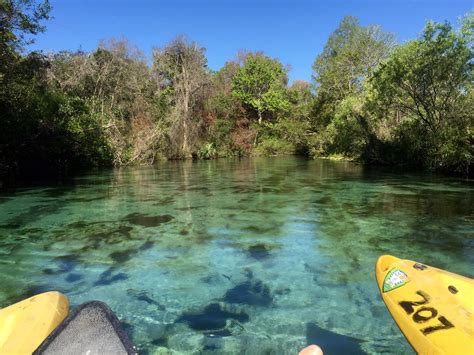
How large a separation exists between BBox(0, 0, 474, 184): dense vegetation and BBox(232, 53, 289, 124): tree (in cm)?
10

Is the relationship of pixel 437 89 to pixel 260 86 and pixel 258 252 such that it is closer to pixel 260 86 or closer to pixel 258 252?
pixel 258 252

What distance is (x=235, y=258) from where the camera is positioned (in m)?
5.41

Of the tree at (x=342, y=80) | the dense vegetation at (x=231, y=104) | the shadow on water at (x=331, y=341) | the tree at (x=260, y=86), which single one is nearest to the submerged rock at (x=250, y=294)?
the shadow on water at (x=331, y=341)

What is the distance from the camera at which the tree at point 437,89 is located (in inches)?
562

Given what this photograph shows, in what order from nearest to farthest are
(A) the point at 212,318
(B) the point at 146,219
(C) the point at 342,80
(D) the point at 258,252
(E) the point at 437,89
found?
(A) the point at 212,318 → (D) the point at 258,252 → (B) the point at 146,219 → (E) the point at 437,89 → (C) the point at 342,80

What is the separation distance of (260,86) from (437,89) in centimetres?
2271

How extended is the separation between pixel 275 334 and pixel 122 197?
861 cm

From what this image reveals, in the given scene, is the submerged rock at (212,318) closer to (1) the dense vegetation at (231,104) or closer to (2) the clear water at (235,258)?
(2) the clear water at (235,258)

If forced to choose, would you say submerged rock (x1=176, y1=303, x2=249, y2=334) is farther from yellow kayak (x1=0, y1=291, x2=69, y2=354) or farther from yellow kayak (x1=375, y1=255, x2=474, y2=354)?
yellow kayak (x1=375, y1=255, x2=474, y2=354)

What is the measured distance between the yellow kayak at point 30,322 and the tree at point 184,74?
27.8 m

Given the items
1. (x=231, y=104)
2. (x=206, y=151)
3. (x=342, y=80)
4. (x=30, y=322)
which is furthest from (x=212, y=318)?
(x=231, y=104)

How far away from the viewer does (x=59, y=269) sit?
5004mm

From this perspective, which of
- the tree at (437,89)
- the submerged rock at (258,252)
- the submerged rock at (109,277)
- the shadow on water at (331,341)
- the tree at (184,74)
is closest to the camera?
the shadow on water at (331,341)

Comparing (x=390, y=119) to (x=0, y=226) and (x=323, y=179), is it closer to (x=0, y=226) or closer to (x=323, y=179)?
(x=323, y=179)
